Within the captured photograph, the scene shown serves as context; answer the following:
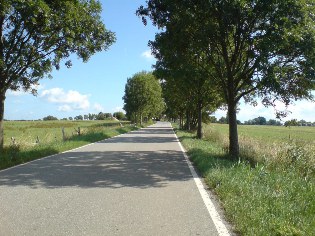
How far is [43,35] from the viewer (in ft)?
52.6

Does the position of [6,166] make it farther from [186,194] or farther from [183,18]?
[183,18]

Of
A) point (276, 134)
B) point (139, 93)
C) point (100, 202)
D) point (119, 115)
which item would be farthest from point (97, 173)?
point (119, 115)

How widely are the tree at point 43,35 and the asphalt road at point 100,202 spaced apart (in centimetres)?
518

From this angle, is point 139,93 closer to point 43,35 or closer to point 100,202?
point 43,35

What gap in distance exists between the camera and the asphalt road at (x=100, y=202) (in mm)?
5902

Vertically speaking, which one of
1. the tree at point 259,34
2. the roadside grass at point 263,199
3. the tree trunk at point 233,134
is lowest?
the roadside grass at point 263,199

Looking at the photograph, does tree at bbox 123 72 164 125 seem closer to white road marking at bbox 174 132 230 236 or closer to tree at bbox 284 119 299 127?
tree at bbox 284 119 299 127

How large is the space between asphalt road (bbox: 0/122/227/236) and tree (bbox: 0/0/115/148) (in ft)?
17.0

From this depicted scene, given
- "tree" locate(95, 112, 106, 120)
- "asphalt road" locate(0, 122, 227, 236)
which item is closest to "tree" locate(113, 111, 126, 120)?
"tree" locate(95, 112, 106, 120)

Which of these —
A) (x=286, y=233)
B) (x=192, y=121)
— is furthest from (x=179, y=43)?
(x=192, y=121)

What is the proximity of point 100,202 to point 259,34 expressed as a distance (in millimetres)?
9495

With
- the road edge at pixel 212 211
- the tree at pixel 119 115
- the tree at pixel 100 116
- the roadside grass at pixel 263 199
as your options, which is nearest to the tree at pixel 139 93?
the roadside grass at pixel 263 199

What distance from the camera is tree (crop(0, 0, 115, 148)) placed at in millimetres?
14477

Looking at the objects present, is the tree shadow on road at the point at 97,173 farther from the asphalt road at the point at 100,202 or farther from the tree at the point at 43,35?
the tree at the point at 43,35
